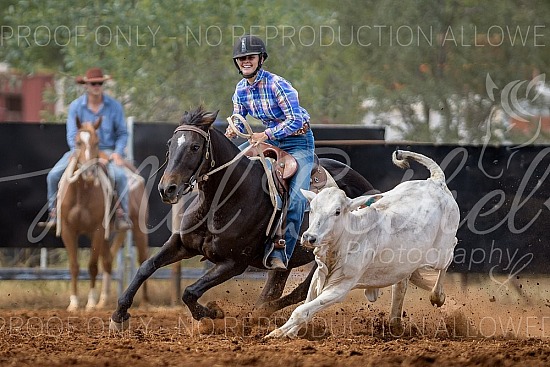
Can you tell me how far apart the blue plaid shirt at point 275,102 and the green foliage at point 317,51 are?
26.4 feet

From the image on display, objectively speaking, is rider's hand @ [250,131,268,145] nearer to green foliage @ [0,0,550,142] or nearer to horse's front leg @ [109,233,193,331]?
horse's front leg @ [109,233,193,331]

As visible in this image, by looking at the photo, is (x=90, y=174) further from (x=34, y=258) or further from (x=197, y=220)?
(x=197, y=220)

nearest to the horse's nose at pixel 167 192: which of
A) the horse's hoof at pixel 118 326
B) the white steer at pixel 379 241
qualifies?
the white steer at pixel 379 241

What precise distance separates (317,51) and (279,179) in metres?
10.9

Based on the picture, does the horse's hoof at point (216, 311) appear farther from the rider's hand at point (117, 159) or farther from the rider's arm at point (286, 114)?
the rider's hand at point (117, 159)

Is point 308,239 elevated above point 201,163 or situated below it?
below

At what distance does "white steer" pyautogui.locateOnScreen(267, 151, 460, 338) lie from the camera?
7.42 metres

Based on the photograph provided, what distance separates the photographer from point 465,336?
29.7 ft

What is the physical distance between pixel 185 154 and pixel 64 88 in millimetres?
11177

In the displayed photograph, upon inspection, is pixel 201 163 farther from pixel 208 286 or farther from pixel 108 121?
pixel 108 121

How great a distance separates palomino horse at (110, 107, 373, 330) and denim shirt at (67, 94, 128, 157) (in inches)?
173

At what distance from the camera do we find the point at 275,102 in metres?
8.48

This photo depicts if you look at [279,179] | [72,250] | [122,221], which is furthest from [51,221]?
[279,179]

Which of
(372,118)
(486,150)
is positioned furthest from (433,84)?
(486,150)
